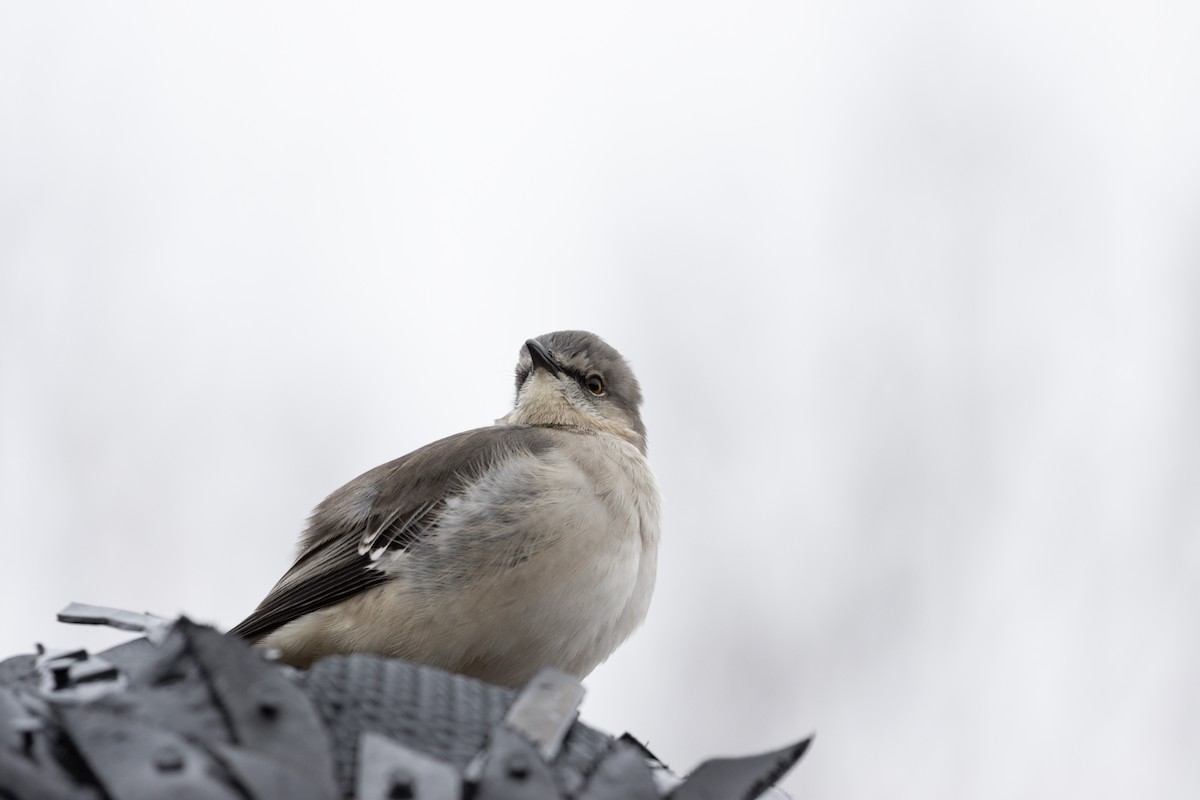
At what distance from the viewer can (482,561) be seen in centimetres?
264

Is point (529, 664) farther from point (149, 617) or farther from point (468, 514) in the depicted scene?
point (149, 617)

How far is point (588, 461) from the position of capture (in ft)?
10.9

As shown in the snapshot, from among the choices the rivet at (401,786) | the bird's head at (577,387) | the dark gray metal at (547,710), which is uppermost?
the bird's head at (577,387)

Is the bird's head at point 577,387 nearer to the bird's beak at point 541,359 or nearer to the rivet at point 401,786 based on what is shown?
the bird's beak at point 541,359

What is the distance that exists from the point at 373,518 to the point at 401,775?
223 cm

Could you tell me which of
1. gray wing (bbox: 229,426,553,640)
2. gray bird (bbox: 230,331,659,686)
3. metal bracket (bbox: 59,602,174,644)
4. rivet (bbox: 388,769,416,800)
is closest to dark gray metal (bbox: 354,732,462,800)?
rivet (bbox: 388,769,416,800)

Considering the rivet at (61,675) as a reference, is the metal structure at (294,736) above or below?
above

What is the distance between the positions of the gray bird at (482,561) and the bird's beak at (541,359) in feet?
2.88

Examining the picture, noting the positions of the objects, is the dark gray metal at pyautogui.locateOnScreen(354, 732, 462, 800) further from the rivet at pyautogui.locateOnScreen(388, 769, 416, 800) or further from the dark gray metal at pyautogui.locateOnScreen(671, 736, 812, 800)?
the dark gray metal at pyautogui.locateOnScreen(671, 736, 812, 800)

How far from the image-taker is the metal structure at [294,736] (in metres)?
0.79

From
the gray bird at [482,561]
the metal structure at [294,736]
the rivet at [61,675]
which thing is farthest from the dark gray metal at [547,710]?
the gray bird at [482,561]

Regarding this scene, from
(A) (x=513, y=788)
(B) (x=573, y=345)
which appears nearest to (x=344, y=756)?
(A) (x=513, y=788)

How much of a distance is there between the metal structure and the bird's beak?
341 centimetres

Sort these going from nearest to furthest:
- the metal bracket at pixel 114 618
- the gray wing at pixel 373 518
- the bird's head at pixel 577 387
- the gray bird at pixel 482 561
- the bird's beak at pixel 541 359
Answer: the metal bracket at pixel 114 618
the gray bird at pixel 482 561
the gray wing at pixel 373 518
the bird's head at pixel 577 387
the bird's beak at pixel 541 359
